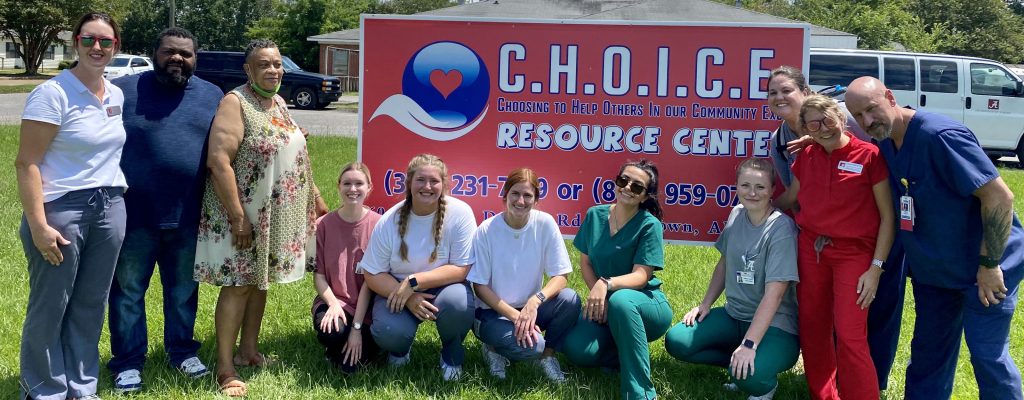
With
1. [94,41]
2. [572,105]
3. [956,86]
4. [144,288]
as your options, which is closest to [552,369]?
[572,105]

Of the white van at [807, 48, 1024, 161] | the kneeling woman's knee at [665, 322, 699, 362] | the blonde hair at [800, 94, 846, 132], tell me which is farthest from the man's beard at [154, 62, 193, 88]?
the white van at [807, 48, 1024, 161]

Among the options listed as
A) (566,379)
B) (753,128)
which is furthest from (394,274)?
(753,128)

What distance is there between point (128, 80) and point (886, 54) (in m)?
13.8

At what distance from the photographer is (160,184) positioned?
394 cm

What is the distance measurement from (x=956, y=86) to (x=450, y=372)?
13.5m

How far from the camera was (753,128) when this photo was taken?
491 cm

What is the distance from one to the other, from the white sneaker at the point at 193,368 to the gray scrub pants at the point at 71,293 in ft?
1.62

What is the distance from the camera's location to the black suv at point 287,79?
79.7 feet

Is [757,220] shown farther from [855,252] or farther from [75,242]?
[75,242]

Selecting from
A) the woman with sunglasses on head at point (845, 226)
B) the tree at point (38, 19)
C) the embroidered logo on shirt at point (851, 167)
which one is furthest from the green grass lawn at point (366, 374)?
the tree at point (38, 19)

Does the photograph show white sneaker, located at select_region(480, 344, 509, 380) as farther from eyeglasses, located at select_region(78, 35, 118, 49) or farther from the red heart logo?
eyeglasses, located at select_region(78, 35, 118, 49)

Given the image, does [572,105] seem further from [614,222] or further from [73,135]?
[73,135]

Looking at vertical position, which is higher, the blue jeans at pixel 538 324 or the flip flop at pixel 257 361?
the blue jeans at pixel 538 324

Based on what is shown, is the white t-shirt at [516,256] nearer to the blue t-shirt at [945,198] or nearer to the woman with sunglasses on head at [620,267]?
the woman with sunglasses on head at [620,267]
